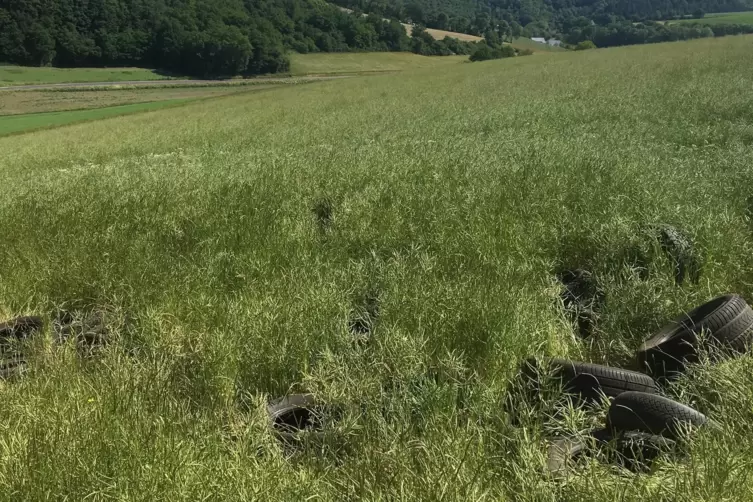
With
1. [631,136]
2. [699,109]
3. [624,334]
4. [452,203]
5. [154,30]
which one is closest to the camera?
[624,334]

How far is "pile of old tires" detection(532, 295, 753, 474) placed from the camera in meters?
2.56

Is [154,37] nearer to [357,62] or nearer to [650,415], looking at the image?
[357,62]

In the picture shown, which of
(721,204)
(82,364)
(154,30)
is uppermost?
(154,30)

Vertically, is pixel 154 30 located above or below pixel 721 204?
above

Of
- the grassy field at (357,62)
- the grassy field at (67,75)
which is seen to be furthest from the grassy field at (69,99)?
the grassy field at (357,62)

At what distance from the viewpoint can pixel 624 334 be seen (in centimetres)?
400

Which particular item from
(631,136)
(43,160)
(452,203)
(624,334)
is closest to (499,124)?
(631,136)

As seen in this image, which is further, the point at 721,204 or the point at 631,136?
the point at 631,136

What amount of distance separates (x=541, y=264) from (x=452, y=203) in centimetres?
181

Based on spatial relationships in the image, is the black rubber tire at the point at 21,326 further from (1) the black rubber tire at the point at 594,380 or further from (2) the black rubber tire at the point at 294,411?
(1) the black rubber tire at the point at 594,380

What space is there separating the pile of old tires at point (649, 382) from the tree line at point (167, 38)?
10296cm

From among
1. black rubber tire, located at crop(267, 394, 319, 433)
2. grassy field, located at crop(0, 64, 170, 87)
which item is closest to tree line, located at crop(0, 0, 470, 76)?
grassy field, located at crop(0, 64, 170, 87)

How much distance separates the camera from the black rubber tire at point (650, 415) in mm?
2588

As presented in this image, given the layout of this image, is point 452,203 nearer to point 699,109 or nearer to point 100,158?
point 699,109
